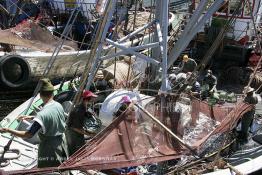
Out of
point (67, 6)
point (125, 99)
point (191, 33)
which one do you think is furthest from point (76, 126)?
point (67, 6)

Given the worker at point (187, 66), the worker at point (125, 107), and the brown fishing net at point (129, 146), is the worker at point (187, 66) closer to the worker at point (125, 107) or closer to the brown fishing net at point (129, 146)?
the worker at point (125, 107)

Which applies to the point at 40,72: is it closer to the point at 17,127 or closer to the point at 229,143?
the point at 17,127

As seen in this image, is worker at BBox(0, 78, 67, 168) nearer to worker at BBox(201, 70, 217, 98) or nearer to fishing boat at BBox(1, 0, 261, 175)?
fishing boat at BBox(1, 0, 261, 175)

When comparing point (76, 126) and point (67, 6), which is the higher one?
point (67, 6)

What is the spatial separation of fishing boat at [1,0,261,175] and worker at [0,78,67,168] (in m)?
0.40

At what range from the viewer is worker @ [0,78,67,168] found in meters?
5.09

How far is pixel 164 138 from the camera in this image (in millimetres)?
5828

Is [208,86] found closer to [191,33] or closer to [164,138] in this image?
[191,33]

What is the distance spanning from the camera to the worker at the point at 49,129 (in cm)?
509

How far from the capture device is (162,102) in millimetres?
6223

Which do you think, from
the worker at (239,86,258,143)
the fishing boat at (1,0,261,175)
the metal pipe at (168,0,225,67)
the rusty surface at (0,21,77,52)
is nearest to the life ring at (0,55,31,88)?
the rusty surface at (0,21,77,52)

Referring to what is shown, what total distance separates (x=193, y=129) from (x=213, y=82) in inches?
225

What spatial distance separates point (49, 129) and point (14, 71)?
855 centimetres

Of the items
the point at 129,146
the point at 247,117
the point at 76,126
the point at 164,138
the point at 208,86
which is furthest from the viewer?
the point at 208,86
